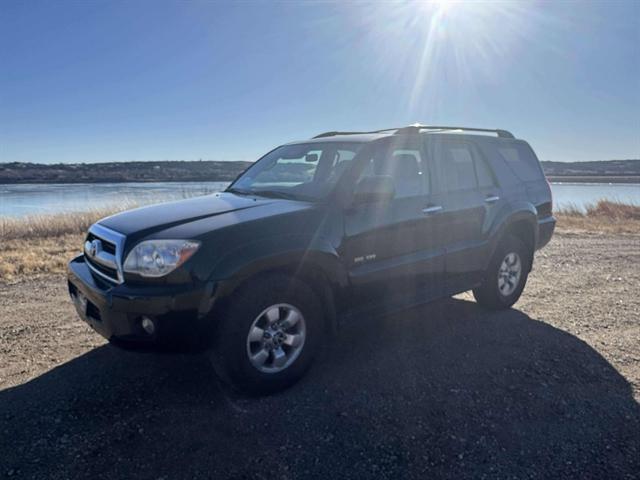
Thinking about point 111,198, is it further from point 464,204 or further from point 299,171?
point 464,204

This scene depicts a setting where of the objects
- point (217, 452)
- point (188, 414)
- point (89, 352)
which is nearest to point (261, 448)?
point (217, 452)

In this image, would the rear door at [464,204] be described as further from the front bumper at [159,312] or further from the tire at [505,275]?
the front bumper at [159,312]

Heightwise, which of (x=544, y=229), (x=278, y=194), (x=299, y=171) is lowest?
(x=544, y=229)

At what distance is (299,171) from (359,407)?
2.16 meters

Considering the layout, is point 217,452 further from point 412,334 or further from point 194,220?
point 412,334

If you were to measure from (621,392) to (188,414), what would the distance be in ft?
10.1

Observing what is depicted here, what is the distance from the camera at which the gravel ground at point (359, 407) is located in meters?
2.56

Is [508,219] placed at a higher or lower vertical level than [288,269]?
higher

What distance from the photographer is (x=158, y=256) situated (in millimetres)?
2953

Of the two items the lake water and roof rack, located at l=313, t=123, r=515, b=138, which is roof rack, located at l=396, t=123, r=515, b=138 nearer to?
roof rack, located at l=313, t=123, r=515, b=138

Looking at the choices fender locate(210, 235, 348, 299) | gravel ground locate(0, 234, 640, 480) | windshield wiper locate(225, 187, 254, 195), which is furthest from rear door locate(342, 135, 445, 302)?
windshield wiper locate(225, 187, 254, 195)

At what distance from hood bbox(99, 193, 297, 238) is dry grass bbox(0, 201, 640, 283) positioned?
4169 mm

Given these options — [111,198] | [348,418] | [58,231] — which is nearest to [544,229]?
[348,418]

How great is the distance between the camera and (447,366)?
377 centimetres
